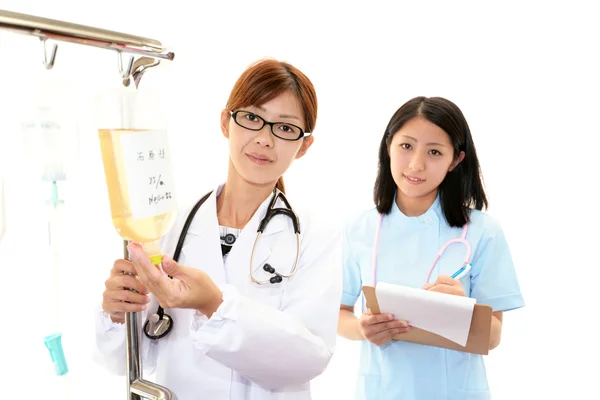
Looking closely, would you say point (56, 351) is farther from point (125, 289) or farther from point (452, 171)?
point (452, 171)

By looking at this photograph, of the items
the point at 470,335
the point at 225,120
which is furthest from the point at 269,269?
the point at 470,335

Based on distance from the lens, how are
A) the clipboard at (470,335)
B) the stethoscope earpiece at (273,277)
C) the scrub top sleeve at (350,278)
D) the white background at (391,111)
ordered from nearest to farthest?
the stethoscope earpiece at (273,277), the clipboard at (470,335), the scrub top sleeve at (350,278), the white background at (391,111)

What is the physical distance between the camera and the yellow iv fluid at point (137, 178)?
0.75 metres

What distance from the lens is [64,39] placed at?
70cm

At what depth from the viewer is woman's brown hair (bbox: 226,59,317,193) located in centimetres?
118

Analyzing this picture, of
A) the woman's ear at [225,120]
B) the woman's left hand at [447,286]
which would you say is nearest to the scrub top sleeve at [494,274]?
the woman's left hand at [447,286]

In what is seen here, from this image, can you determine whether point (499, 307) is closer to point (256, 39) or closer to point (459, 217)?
point (459, 217)

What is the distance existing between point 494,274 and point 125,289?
109 centimetres

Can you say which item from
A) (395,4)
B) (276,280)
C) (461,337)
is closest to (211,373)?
(276,280)

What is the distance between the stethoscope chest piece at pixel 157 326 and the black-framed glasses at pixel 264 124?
0.44 meters

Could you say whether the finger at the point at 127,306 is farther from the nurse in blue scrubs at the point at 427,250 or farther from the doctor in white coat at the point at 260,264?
the nurse in blue scrubs at the point at 427,250

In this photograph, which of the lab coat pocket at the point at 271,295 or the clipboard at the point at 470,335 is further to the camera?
the clipboard at the point at 470,335

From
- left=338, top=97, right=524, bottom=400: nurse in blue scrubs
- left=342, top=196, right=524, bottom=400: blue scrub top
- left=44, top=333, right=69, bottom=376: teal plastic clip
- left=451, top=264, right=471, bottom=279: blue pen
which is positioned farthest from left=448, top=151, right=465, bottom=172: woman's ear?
left=44, top=333, right=69, bottom=376: teal plastic clip

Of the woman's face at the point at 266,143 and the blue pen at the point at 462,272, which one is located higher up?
the woman's face at the point at 266,143
